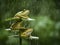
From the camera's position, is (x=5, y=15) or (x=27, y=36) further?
(x=5, y=15)

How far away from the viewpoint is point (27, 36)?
8.80 feet

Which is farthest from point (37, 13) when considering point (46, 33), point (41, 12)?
point (46, 33)

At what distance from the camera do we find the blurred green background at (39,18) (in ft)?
14.2

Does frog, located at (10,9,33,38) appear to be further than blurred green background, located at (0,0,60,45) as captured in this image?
No

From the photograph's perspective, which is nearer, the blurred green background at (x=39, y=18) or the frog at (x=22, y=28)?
the frog at (x=22, y=28)

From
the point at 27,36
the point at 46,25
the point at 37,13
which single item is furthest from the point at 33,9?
the point at 27,36

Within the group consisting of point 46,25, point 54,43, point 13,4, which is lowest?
point 54,43

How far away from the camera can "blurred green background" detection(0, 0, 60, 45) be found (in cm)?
433

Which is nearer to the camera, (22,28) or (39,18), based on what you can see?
(22,28)

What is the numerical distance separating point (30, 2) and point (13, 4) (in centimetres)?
25

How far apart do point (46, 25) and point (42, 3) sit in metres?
0.40

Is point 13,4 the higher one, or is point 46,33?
point 13,4

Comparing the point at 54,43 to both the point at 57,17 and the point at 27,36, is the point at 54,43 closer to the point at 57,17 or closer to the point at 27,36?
the point at 57,17

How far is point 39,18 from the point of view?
14.3 feet
